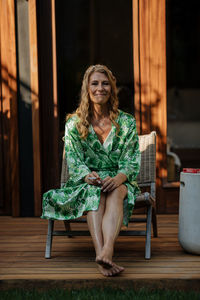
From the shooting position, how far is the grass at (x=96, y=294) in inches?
97.0

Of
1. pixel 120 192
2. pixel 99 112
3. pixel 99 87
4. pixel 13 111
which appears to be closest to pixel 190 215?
pixel 120 192

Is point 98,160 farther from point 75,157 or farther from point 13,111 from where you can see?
point 13,111

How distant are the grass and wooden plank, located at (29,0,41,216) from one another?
1.84 m

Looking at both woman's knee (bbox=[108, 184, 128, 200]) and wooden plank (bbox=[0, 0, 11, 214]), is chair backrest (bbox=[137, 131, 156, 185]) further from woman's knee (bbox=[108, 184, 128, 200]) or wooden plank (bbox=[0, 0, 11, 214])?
wooden plank (bbox=[0, 0, 11, 214])

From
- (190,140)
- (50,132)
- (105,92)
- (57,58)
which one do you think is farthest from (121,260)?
(190,140)

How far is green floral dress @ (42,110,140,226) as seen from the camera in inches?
122

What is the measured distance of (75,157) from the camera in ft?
10.7

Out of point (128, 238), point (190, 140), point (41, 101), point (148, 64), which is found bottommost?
point (128, 238)

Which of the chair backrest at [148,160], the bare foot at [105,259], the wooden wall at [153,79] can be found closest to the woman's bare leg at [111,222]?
the bare foot at [105,259]

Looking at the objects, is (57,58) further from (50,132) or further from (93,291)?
(93,291)

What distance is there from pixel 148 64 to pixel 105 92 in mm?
1252

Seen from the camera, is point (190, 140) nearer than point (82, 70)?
Yes

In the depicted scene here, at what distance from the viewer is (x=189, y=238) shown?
308cm

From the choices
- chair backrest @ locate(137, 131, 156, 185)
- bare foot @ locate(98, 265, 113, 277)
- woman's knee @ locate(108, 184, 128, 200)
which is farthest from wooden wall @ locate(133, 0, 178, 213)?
bare foot @ locate(98, 265, 113, 277)
